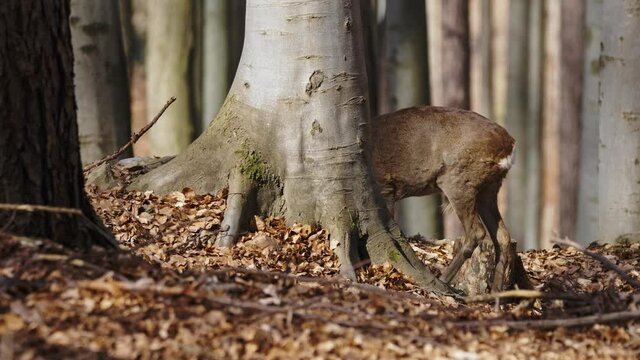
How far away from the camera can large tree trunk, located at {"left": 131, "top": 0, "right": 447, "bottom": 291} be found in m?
7.50

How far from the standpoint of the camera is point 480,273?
344 inches

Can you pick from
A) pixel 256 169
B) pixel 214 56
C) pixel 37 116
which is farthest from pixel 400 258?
pixel 214 56

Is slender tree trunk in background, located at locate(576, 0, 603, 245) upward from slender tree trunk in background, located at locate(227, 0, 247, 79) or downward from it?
downward

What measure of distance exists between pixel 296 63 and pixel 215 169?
3.31 ft

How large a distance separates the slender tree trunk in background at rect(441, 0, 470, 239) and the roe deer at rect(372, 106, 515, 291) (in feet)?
24.5

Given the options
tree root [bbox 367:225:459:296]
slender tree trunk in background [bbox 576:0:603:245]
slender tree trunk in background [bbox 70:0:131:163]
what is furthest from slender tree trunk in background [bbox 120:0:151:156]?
tree root [bbox 367:225:459:296]

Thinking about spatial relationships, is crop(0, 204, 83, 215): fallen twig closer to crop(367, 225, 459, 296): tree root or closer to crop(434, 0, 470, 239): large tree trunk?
crop(367, 225, 459, 296): tree root

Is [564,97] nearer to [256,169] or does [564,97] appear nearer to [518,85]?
[518,85]

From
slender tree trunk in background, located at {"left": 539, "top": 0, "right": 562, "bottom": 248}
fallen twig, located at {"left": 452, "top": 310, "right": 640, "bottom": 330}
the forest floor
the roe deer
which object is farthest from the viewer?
slender tree trunk in background, located at {"left": 539, "top": 0, "right": 562, "bottom": 248}

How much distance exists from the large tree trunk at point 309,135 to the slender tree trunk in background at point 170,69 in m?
6.50

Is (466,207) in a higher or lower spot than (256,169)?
lower

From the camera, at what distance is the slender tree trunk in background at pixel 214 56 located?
14484 mm

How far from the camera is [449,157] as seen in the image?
8.98 metres

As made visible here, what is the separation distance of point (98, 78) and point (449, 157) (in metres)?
4.95
